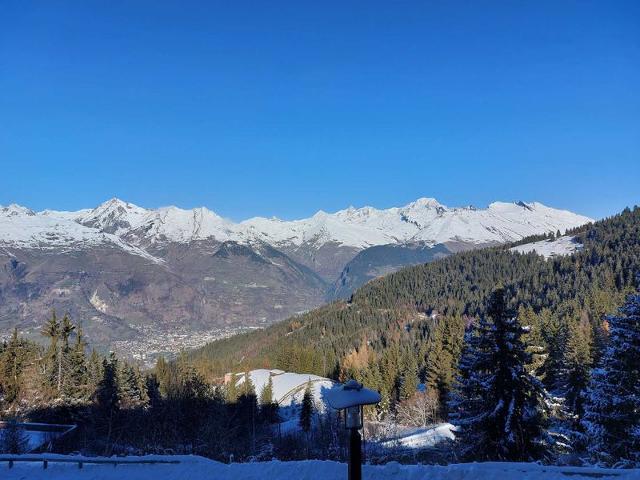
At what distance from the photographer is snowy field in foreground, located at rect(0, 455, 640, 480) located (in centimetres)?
1172

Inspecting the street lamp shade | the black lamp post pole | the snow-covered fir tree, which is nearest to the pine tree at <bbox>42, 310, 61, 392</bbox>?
the snow-covered fir tree

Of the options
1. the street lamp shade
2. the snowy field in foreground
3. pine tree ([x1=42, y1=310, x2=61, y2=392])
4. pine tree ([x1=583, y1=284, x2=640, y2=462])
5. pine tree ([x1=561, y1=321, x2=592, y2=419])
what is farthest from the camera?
pine tree ([x1=42, y1=310, x2=61, y2=392])

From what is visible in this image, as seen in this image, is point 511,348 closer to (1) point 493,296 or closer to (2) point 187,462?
(1) point 493,296

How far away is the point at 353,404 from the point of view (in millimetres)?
8656

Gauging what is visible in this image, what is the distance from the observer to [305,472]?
14.3 metres

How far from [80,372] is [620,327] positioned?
5688cm

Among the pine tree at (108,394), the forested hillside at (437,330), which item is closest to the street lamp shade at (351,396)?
the forested hillside at (437,330)

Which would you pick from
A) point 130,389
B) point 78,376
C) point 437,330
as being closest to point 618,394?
point 437,330

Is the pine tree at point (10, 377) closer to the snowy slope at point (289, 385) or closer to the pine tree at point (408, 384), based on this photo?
the snowy slope at point (289, 385)

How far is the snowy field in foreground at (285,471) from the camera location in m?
11.7

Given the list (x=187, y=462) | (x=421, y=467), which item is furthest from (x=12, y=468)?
(x=421, y=467)

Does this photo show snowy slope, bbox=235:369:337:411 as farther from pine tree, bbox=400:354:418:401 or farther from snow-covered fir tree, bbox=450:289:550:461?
snow-covered fir tree, bbox=450:289:550:461

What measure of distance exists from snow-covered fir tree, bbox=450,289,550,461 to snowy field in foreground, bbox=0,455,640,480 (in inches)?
338

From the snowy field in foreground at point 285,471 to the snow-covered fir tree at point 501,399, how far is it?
8.58 meters
